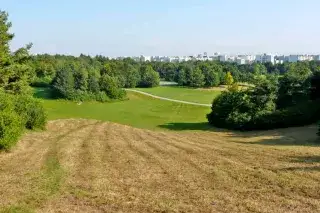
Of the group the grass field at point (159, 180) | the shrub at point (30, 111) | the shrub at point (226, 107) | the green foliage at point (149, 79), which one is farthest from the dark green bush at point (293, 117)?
the green foliage at point (149, 79)

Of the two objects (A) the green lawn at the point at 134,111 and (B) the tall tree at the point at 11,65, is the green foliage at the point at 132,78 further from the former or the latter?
(B) the tall tree at the point at 11,65

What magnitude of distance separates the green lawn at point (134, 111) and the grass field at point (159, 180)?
112ft

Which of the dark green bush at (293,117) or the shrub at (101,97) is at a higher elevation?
the dark green bush at (293,117)

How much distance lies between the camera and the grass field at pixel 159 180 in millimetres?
10562

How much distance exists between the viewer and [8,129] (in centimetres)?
1956

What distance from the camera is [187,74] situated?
12456 centimetres

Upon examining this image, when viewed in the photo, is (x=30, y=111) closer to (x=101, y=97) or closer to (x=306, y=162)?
(x=306, y=162)

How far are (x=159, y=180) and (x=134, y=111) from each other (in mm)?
57042

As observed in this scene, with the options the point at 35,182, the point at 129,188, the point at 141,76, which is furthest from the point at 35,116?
the point at 141,76

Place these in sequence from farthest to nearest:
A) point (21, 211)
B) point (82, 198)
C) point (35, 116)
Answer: point (35, 116) < point (82, 198) < point (21, 211)

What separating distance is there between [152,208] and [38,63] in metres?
108

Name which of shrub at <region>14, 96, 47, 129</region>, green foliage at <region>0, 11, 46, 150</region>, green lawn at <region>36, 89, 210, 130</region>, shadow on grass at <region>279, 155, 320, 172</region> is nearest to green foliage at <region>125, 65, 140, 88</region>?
green lawn at <region>36, 89, 210, 130</region>

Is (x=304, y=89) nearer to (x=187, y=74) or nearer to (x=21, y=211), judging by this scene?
(x=21, y=211)

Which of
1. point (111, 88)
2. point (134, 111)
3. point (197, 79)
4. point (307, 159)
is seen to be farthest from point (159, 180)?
point (197, 79)
